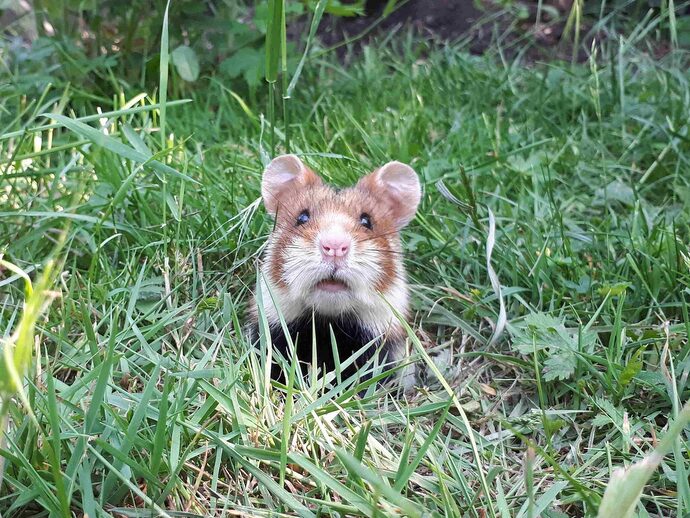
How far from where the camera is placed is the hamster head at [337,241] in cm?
294

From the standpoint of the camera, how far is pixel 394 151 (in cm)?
442

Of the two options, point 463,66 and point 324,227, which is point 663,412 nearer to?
point 324,227

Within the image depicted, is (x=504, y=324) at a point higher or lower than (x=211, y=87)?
lower

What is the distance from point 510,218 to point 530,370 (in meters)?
1.05

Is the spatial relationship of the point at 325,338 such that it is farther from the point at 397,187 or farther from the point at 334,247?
the point at 397,187

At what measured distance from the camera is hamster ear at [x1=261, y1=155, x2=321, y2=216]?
338 centimetres

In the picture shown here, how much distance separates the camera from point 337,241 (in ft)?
9.46

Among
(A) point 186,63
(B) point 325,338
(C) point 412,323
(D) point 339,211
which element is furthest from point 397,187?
(A) point 186,63

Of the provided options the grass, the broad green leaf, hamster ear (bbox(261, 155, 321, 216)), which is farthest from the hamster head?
the broad green leaf

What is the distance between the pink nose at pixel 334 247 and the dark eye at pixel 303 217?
309 millimetres

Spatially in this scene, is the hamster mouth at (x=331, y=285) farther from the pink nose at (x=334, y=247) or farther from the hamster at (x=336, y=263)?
the pink nose at (x=334, y=247)

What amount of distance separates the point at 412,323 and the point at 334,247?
75 cm

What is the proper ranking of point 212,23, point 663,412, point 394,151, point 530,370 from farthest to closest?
point 212,23
point 394,151
point 530,370
point 663,412

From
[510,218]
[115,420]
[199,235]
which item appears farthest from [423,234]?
[115,420]
